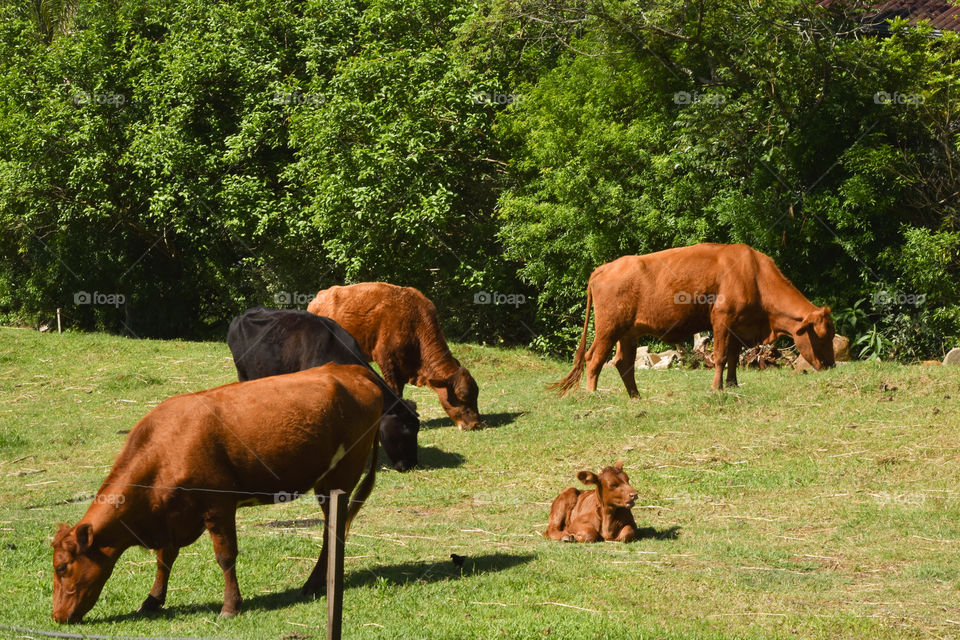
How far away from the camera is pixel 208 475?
24.2 feet

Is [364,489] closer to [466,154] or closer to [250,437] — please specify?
[250,437]

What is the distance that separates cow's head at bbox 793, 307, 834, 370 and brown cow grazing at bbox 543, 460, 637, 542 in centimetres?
673

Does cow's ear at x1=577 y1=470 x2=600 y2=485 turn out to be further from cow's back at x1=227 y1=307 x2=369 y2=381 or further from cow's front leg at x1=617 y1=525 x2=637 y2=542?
cow's back at x1=227 y1=307 x2=369 y2=381

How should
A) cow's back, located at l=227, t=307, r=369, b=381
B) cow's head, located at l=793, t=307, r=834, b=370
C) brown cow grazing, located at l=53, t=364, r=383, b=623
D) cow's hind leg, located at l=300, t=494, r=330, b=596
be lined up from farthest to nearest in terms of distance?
cow's head, located at l=793, t=307, r=834, b=370 → cow's back, located at l=227, t=307, r=369, b=381 → cow's hind leg, located at l=300, t=494, r=330, b=596 → brown cow grazing, located at l=53, t=364, r=383, b=623

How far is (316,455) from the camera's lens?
7727mm

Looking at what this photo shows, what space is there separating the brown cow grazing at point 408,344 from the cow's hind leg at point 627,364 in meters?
2.29

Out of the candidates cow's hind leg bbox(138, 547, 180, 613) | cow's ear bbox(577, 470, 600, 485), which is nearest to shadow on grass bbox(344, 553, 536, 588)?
cow's ear bbox(577, 470, 600, 485)

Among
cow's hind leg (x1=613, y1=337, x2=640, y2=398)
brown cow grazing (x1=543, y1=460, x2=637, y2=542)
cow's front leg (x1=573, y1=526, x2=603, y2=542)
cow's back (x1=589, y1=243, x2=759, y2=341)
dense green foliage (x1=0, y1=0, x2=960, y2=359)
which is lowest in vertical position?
cow's front leg (x1=573, y1=526, x2=603, y2=542)

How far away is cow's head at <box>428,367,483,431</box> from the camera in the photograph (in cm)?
1508

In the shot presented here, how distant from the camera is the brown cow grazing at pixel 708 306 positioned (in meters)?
15.4

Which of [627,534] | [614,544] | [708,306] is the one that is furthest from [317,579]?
[708,306]

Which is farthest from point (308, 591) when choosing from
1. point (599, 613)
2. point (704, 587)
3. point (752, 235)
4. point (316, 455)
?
point (752, 235)

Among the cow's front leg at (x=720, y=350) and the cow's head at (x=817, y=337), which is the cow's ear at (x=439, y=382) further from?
the cow's head at (x=817, y=337)

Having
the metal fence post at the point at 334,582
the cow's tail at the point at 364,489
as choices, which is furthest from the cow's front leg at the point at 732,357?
the metal fence post at the point at 334,582
